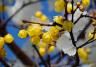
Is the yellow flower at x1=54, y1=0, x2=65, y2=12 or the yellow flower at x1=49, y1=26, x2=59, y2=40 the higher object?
the yellow flower at x1=54, y1=0, x2=65, y2=12

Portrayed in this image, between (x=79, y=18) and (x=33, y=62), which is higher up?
(x=79, y=18)

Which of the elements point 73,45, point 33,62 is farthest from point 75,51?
point 33,62

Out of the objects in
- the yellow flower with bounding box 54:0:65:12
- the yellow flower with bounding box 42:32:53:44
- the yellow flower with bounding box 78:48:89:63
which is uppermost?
the yellow flower with bounding box 54:0:65:12

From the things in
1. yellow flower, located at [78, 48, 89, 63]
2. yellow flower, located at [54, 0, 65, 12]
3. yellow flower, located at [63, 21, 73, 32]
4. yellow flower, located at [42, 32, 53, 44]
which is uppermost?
yellow flower, located at [54, 0, 65, 12]

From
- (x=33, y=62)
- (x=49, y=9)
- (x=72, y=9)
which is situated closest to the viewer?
(x=72, y=9)

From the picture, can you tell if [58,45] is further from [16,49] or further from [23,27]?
[16,49]

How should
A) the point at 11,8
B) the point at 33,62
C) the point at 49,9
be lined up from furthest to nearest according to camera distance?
1. the point at 49,9
2. the point at 11,8
3. the point at 33,62

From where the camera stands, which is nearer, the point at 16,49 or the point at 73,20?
the point at 73,20

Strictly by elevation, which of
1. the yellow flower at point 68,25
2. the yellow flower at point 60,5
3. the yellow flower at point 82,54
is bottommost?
the yellow flower at point 82,54

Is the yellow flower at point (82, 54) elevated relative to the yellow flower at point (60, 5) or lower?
lower

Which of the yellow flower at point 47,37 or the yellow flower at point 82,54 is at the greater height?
the yellow flower at point 47,37

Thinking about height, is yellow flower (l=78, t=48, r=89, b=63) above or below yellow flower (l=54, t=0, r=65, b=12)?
below
